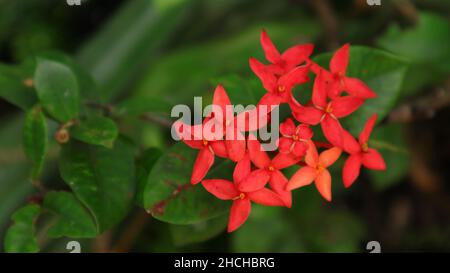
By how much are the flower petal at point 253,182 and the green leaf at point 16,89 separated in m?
0.41

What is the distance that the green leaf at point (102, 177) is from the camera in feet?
2.96

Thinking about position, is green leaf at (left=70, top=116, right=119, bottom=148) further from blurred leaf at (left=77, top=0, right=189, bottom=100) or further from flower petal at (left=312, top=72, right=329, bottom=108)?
blurred leaf at (left=77, top=0, right=189, bottom=100)

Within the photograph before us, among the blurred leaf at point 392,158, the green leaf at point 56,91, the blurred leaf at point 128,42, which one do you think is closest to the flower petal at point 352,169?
the green leaf at point 56,91

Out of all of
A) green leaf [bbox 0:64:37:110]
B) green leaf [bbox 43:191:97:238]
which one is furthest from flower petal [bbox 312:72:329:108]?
green leaf [bbox 0:64:37:110]

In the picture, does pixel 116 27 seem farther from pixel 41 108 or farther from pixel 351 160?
pixel 351 160

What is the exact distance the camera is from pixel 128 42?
1.71 m

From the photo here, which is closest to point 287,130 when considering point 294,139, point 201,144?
point 294,139

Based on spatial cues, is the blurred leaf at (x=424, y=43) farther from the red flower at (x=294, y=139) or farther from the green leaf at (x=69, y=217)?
the green leaf at (x=69, y=217)

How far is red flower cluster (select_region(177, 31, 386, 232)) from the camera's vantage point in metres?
0.83

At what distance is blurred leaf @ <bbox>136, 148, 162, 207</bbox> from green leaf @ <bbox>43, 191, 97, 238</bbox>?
81 millimetres

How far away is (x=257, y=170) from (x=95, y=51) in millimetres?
1035

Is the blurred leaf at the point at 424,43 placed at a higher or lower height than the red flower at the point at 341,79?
lower

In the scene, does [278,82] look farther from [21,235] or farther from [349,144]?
[21,235]
